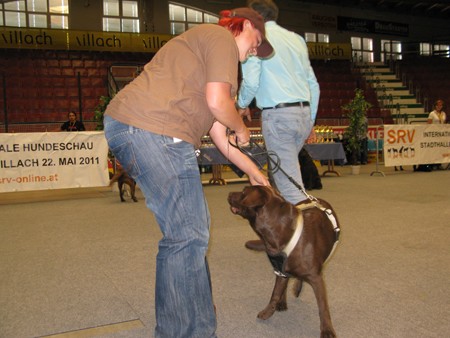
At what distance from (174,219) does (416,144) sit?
26.9 ft

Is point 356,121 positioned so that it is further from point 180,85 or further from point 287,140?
point 180,85

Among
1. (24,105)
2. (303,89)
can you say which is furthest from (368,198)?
(24,105)

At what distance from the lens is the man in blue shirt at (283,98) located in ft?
7.98

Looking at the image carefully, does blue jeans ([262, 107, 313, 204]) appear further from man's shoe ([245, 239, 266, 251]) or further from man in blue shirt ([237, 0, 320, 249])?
man's shoe ([245, 239, 266, 251])

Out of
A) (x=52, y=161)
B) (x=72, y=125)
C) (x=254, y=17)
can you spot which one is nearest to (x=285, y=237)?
(x=254, y=17)

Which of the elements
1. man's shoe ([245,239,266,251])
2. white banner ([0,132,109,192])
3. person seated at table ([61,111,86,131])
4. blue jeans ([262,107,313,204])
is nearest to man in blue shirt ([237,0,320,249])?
blue jeans ([262,107,313,204])

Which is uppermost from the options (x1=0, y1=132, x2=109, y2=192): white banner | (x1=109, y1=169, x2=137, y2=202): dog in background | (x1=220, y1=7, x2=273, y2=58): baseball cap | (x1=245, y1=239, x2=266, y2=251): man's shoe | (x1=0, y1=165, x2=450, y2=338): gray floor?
(x1=220, y1=7, x2=273, y2=58): baseball cap

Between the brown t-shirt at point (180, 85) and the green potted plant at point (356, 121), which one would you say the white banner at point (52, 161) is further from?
the brown t-shirt at point (180, 85)

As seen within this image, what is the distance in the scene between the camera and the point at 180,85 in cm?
153

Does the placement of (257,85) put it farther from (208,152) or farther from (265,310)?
(208,152)

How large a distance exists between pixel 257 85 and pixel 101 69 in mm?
12330

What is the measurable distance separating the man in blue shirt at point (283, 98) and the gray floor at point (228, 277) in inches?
23.8

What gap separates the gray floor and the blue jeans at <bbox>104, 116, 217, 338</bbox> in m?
0.42

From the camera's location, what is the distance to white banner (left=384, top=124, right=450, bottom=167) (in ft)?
28.1
